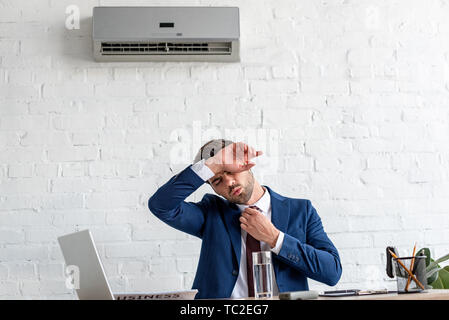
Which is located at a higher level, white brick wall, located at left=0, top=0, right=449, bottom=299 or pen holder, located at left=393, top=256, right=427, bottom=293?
white brick wall, located at left=0, top=0, right=449, bottom=299

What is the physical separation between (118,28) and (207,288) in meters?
1.37

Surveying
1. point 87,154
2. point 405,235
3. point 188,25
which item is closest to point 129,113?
point 87,154

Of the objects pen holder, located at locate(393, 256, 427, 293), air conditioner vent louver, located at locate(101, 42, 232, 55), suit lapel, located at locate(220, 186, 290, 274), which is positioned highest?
air conditioner vent louver, located at locate(101, 42, 232, 55)

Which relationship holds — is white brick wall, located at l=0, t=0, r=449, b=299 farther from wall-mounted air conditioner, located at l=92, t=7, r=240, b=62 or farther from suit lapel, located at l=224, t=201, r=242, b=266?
suit lapel, located at l=224, t=201, r=242, b=266

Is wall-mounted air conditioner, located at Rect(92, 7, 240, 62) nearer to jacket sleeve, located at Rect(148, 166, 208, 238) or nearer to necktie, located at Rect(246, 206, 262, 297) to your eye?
jacket sleeve, located at Rect(148, 166, 208, 238)

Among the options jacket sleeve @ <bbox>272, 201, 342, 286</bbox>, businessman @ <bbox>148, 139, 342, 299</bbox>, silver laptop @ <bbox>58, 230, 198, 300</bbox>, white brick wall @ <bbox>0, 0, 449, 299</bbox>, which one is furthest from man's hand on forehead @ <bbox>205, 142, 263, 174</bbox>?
silver laptop @ <bbox>58, 230, 198, 300</bbox>

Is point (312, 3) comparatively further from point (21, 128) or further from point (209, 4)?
point (21, 128)

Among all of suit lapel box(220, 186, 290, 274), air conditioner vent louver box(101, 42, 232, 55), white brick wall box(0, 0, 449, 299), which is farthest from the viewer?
air conditioner vent louver box(101, 42, 232, 55)

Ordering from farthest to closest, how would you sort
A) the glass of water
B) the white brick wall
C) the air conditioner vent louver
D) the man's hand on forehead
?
the air conditioner vent louver
the white brick wall
the man's hand on forehead
the glass of water

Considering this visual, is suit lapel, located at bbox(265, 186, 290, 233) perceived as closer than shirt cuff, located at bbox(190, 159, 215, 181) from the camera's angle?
No

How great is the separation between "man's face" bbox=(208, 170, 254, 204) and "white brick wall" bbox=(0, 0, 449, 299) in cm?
56

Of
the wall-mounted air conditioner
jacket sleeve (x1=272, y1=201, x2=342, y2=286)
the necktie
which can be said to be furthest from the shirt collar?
the wall-mounted air conditioner

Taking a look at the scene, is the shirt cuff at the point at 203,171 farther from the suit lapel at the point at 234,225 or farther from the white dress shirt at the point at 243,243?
the suit lapel at the point at 234,225

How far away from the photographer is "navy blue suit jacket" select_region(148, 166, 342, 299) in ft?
6.67
